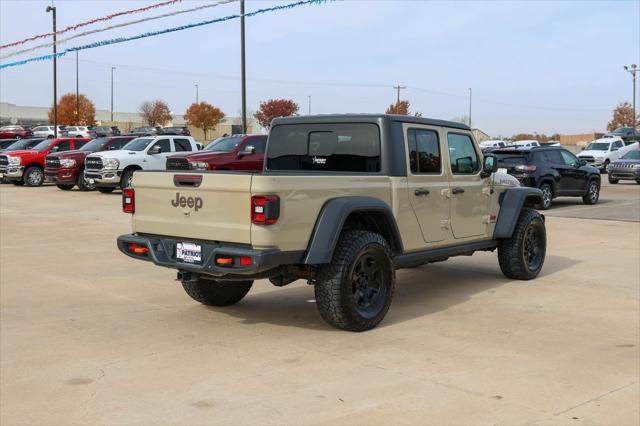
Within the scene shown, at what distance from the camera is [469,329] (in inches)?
263

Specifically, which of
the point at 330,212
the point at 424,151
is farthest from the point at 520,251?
the point at 330,212

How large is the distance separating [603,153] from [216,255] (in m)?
38.3

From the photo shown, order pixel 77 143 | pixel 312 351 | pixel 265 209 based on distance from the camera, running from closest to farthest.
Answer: pixel 265 209
pixel 312 351
pixel 77 143

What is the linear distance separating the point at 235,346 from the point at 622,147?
40.3 meters

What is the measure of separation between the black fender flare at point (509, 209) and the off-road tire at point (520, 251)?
16 cm

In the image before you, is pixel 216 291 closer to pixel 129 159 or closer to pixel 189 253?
pixel 189 253

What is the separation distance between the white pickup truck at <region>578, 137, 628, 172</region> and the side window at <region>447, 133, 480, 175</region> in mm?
33309

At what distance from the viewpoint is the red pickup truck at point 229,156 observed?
64.5 ft

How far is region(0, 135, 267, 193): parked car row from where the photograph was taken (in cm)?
2014

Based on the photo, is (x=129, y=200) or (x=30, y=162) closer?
(x=129, y=200)

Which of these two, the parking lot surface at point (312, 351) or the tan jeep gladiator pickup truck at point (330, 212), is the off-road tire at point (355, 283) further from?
the parking lot surface at point (312, 351)

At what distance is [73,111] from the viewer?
327 ft

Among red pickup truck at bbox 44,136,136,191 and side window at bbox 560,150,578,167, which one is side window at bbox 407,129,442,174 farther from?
red pickup truck at bbox 44,136,136,191

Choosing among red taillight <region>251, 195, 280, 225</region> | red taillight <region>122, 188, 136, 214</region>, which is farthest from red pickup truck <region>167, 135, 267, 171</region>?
red taillight <region>251, 195, 280, 225</region>
